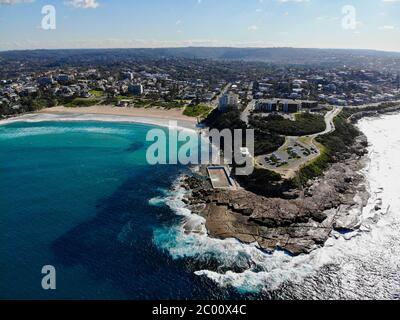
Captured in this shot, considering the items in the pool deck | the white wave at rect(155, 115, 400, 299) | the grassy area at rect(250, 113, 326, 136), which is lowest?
the white wave at rect(155, 115, 400, 299)

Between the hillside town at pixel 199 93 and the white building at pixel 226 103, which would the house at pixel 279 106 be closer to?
the hillside town at pixel 199 93

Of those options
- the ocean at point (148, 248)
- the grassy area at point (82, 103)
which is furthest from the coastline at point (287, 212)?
the grassy area at point (82, 103)

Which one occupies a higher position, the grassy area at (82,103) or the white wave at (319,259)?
the grassy area at (82,103)

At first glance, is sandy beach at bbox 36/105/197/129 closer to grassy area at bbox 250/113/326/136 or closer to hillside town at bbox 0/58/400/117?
hillside town at bbox 0/58/400/117

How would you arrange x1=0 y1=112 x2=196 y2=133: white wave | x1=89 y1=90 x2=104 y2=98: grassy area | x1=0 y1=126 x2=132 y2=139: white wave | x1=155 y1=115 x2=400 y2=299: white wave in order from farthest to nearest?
x1=89 y1=90 x2=104 y2=98: grassy area → x1=0 y1=112 x2=196 y2=133: white wave → x1=0 y1=126 x2=132 y2=139: white wave → x1=155 y1=115 x2=400 y2=299: white wave

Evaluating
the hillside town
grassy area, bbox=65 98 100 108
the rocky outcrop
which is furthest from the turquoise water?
grassy area, bbox=65 98 100 108
